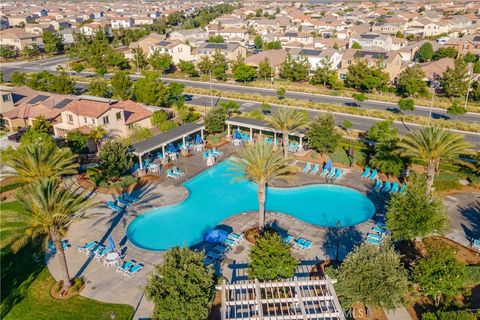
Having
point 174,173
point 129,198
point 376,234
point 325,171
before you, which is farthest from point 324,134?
point 129,198

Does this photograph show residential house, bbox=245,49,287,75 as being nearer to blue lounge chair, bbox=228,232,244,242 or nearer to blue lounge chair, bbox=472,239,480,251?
blue lounge chair, bbox=228,232,244,242

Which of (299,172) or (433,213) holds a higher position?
(433,213)

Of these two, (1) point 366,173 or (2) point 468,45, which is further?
(2) point 468,45

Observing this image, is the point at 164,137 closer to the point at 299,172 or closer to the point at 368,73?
the point at 299,172

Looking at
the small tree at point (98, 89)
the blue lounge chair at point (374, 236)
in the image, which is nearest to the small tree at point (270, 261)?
the blue lounge chair at point (374, 236)

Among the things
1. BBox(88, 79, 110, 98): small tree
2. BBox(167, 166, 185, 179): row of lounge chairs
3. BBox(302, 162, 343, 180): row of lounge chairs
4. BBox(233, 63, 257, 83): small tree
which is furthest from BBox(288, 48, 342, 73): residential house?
BBox(167, 166, 185, 179): row of lounge chairs

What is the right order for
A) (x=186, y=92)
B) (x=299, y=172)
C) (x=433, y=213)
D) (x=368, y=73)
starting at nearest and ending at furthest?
1. (x=433, y=213)
2. (x=299, y=172)
3. (x=368, y=73)
4. (x=186, y=92)

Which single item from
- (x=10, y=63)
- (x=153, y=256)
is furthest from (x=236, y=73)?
(x=10, y=63)

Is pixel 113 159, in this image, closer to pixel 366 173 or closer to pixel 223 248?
pixel 223 248
